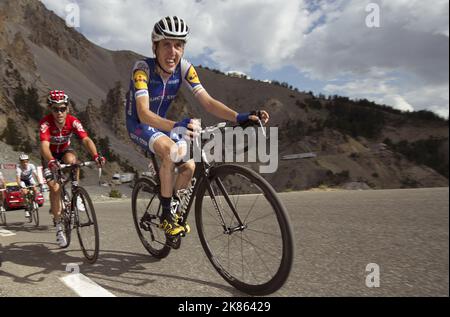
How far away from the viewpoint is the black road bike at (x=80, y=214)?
4.15 meters

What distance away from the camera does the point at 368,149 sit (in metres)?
66.0

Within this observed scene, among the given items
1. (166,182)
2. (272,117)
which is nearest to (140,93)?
(166,182)

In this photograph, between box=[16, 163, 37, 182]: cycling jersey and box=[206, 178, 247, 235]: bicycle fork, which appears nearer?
box=[206, 178, 247, 235]: bicycle fork

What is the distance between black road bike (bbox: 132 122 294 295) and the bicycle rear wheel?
2.55ft

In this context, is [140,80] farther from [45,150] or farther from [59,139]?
[59,139]

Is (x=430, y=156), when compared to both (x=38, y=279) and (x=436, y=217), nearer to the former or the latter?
(x=436, y=217)

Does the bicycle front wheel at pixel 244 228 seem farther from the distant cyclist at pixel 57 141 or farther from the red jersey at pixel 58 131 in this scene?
the red jersey at pixel 58 131

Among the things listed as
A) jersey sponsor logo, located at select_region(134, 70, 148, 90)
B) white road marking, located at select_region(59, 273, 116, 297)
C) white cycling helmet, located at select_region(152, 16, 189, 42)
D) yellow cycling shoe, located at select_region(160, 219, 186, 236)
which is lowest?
white road marking, located at select_region(59, 273, 116, 297)

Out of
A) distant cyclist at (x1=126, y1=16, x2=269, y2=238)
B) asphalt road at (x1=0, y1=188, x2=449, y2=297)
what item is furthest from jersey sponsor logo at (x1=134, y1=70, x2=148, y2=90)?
asphalt road at (x1=0, y1=188, x2=449, y2=297)

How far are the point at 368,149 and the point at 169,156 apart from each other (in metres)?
68.2

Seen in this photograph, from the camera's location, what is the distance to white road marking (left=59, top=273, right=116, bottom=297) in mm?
2869

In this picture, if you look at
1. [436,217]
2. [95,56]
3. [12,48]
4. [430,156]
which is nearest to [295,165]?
[430,156]

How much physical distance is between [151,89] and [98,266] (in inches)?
79.9
